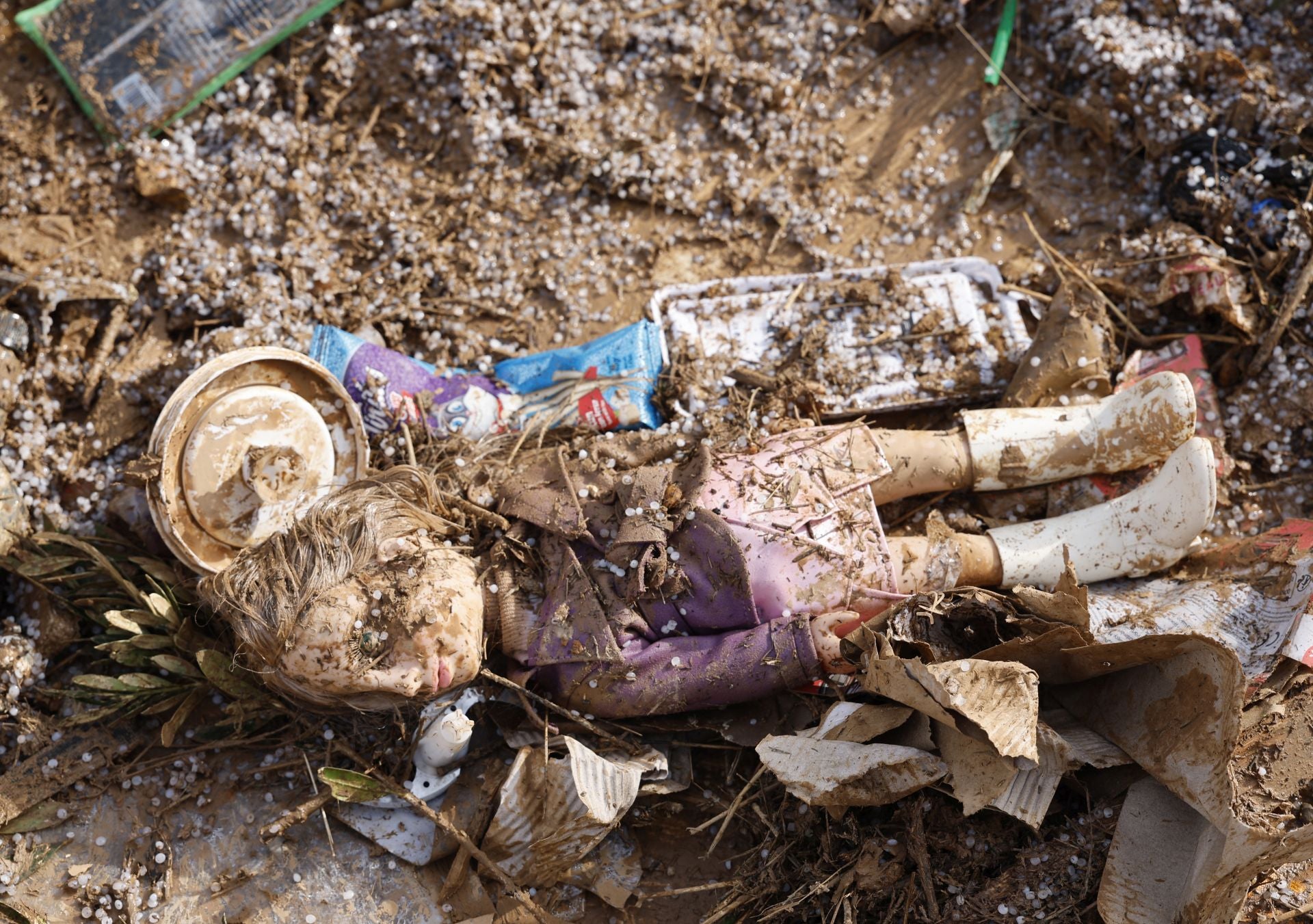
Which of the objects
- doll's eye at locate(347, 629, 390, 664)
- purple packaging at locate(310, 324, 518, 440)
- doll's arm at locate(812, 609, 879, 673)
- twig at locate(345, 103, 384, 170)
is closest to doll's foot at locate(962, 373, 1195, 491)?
doll's arm at locate(812, 609, 879, 673)

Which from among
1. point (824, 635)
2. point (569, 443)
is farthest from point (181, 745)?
point (824, 635)

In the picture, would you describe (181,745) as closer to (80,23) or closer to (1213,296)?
(80,23)

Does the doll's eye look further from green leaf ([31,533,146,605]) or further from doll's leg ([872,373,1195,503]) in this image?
doll's leg ([872,373,1195,503])

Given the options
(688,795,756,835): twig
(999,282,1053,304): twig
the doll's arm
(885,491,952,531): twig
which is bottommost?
(688,795,756,835): twig

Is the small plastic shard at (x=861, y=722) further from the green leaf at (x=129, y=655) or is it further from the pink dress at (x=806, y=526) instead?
the green leaf at (x=129, y=655)

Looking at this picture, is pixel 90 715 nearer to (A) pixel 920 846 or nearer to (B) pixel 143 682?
(B) pixel 143 682

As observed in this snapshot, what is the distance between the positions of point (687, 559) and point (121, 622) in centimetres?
195

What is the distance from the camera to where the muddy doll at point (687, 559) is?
2977 mm

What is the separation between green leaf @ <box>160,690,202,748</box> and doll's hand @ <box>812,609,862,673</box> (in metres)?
2.15

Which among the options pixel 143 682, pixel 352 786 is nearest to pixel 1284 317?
pixel 352 786

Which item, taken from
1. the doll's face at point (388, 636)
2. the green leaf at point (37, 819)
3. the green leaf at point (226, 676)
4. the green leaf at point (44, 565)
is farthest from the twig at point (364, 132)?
the green leaf at point (37, 819)

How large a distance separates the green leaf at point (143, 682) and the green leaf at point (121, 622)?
14cm

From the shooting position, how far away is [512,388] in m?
3.85

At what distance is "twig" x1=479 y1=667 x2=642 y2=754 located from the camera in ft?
10.5
